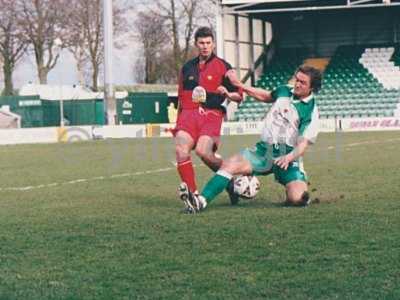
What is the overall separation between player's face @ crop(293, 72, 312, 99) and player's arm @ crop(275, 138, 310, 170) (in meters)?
0.45

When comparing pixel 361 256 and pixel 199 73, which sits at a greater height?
pixel 199 73

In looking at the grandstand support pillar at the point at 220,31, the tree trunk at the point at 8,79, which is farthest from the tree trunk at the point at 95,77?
the grandstand support pillar at the point at 220,31

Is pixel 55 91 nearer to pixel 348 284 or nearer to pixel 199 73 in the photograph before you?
pixel 199 73

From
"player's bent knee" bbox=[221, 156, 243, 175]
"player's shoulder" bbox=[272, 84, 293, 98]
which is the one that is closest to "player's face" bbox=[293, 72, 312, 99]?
"player's shoulder" bbox=[272, 84, 293, 98]

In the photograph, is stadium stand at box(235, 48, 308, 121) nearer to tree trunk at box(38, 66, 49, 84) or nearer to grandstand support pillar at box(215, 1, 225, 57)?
grandstand support pillar at box(215, 1, 225, 57)

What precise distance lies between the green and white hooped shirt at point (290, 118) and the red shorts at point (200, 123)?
2.01 feet

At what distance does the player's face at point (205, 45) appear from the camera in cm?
941

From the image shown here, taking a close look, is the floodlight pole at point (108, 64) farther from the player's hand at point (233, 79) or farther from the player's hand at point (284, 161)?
the player's hand at point (284, 161)

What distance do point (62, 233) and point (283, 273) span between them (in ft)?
8.62

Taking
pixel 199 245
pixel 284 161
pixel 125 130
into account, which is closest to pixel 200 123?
pixel 284 161

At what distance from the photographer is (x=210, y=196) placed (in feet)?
30.1

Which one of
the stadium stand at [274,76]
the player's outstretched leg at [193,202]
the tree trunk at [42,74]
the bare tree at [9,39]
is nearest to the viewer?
the player's outstretched leg at [193,202]

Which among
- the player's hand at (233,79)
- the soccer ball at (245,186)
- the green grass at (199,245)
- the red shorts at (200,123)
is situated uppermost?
the player's hand at (233,79)

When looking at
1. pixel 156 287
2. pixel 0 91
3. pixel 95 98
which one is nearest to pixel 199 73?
pixel 156 287
